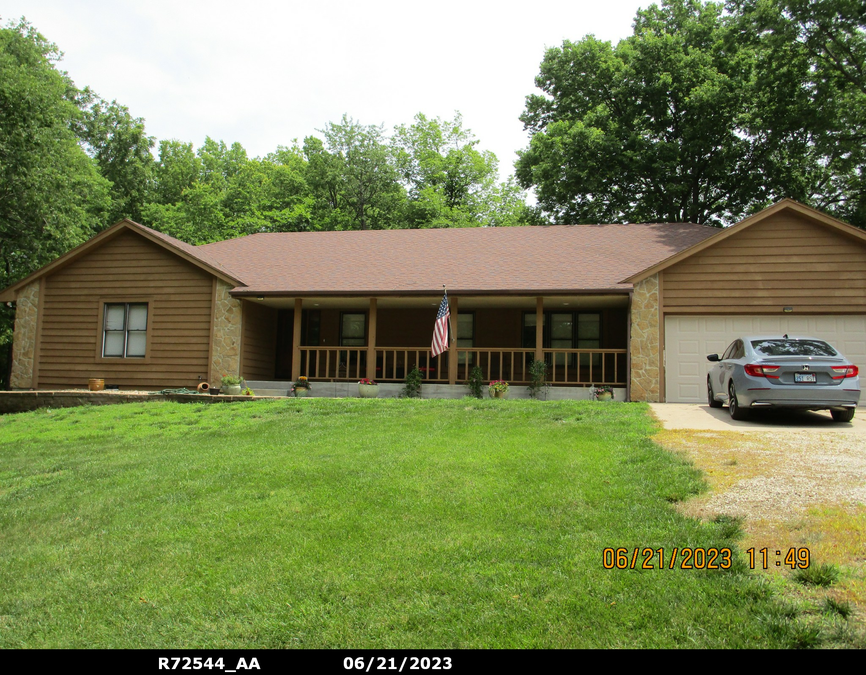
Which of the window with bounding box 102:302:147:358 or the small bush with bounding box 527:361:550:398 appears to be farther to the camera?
the window with bounding box 102:302:147:358

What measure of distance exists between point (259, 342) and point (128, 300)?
3690 millimetres

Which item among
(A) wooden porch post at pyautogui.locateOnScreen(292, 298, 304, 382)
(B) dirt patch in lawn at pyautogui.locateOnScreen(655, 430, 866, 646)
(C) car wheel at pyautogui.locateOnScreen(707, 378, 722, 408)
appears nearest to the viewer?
(B) dirt patch in lawn at pyautogui.locateOnScreen(655, 430, 866, 646)

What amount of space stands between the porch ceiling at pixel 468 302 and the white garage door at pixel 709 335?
167 cm

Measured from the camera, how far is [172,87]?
19.5m

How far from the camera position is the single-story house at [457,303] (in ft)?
49.1

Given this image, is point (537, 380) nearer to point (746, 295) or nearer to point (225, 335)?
point (746, 295)

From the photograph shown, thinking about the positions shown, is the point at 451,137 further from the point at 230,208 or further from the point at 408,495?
the point at 408,495

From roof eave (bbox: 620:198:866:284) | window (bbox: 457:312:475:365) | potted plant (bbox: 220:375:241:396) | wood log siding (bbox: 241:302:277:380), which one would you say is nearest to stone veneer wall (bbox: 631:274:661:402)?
roof eave (bbox: 620:198:866:284)

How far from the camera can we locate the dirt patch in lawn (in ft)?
12.3

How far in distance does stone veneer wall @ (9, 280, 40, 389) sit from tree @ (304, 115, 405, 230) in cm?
2061

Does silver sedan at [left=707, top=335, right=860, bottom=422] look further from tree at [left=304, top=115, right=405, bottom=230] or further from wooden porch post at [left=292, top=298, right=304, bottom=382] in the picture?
tree at [left=304, top=115, right=405, bottom=230]

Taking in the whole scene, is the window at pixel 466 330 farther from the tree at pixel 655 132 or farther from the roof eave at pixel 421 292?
the tree at pixel 655 132

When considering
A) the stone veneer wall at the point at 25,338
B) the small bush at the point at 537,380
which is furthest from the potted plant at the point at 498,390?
the stone veneer wall at the point at 25,338

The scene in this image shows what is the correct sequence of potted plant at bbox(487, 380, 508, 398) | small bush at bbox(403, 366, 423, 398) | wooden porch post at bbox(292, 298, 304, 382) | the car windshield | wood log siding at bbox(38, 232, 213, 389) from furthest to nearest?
wood log siding at bbox(38, 232, 213, 389), wooden porch post at bbox(292, 298, 304, 382), small bush at bbox(403, 366, 423, 398), potted plant at bbox(487, 380, 508, 398), the car windshield
